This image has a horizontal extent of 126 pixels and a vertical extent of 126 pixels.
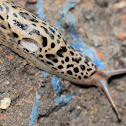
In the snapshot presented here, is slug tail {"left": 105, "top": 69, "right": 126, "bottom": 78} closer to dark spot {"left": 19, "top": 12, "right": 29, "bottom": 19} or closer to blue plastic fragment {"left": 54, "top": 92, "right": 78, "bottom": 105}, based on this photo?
blue plastic fragment {"left": 54, "top": 92, "right": 78, "bottom": 105}

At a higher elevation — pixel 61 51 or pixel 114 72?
pixel 61 51

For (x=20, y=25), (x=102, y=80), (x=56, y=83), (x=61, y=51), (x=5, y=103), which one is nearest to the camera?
(x=20, y=25)

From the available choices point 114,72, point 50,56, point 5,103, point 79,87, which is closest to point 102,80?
point 114,72

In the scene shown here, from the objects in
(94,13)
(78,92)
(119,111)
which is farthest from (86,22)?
(119,111)

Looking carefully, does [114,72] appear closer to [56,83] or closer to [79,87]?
[79,87]

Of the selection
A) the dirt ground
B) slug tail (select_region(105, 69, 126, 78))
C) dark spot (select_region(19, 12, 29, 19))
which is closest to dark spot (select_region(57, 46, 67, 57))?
the dirt ground

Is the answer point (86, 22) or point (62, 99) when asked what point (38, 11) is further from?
point (62, 99)

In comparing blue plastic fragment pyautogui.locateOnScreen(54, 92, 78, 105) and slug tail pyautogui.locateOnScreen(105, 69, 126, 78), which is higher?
slug tail pyautogui.locateOnScreen(105, 69, 126, 78)

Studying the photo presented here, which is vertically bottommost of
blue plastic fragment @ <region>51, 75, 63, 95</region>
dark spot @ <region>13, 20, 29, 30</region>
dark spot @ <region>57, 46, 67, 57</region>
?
blue plastic fragment @ <region>51, 75, 63, 95</region>

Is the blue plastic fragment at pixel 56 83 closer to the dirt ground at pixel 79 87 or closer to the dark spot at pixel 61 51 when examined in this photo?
the dirt ground at pixel 79 87

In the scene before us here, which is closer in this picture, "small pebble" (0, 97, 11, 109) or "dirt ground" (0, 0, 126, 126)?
"small pebble" (0, 97, 11, 109)
